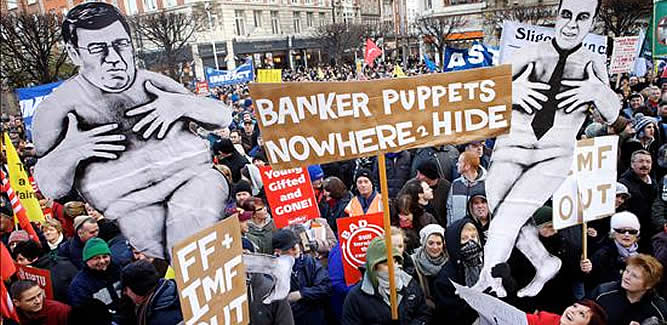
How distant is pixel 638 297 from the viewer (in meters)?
3.24

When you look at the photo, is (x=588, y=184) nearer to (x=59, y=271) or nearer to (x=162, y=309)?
(x=162, y=309)

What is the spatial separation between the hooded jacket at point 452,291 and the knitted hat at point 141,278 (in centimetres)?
196

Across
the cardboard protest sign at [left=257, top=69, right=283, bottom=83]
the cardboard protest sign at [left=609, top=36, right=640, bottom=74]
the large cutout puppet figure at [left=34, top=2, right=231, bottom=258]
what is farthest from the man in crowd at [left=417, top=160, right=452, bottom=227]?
the cardboard protest sign at [left=609, top=36, right=640, bottom=74]

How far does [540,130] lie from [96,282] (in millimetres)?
3421

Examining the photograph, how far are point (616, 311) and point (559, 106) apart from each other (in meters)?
1.44

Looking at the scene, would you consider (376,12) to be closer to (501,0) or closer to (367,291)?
(501,0)

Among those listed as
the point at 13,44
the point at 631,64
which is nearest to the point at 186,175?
the point at 631,64

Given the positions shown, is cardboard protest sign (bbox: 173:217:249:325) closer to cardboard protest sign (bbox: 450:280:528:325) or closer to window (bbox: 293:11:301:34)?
cardboard protest sign (bbox: 450:280:528:325)

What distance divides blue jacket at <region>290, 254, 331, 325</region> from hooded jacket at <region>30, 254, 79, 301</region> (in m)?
1.85

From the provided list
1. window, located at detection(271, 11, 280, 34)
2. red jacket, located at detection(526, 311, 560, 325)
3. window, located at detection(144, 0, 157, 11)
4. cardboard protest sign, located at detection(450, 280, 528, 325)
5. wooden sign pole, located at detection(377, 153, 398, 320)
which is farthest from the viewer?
window, located at detection(271, 11, 280, 34)

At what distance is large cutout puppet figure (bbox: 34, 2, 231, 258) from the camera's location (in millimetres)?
2822

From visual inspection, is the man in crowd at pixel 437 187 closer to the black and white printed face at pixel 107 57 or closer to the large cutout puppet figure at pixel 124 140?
the large cutout puppet figure at pixel 124 140

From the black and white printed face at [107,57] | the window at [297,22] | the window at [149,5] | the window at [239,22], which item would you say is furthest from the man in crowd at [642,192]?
the window at [297,22]

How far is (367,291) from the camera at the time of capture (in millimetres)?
3307
